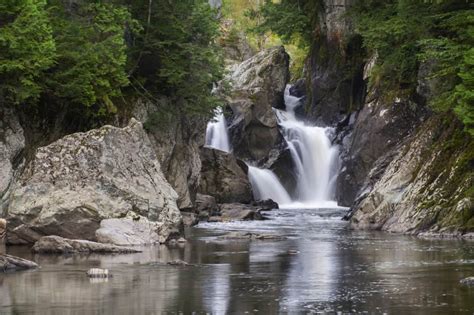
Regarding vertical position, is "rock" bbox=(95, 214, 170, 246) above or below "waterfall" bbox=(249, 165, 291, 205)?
below

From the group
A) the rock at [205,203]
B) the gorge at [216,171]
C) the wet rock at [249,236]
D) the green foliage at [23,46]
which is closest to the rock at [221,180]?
the gorge at [216,171]

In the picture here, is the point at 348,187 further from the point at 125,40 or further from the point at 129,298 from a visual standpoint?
the point at 129,298

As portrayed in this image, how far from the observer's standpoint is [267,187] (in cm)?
5181

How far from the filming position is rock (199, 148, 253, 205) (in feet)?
158

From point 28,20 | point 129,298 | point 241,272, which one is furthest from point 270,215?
point 129,298

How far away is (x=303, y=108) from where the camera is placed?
59906mm

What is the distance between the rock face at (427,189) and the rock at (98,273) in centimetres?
1385

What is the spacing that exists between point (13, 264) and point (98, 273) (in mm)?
2612

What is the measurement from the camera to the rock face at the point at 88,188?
2583 cm

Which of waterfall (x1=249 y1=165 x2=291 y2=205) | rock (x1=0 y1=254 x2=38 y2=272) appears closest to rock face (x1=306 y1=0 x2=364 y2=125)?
waterfall (x1=249 y1=165 x2=291 y2=205)

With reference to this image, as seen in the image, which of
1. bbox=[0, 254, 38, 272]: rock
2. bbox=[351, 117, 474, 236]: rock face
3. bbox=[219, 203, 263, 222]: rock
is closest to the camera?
bbox=[0, 254, 38, 272]: rock

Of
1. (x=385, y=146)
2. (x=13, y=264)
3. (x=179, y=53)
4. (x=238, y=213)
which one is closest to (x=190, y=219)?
(x=238, y=213)

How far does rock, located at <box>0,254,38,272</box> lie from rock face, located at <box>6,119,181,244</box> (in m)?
5.46

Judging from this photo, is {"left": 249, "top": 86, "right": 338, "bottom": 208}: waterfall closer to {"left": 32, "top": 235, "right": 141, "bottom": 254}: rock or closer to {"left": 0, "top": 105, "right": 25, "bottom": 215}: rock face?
{"left": 0, "top": 105, "right": 25, "bottom": 215}: rock face
